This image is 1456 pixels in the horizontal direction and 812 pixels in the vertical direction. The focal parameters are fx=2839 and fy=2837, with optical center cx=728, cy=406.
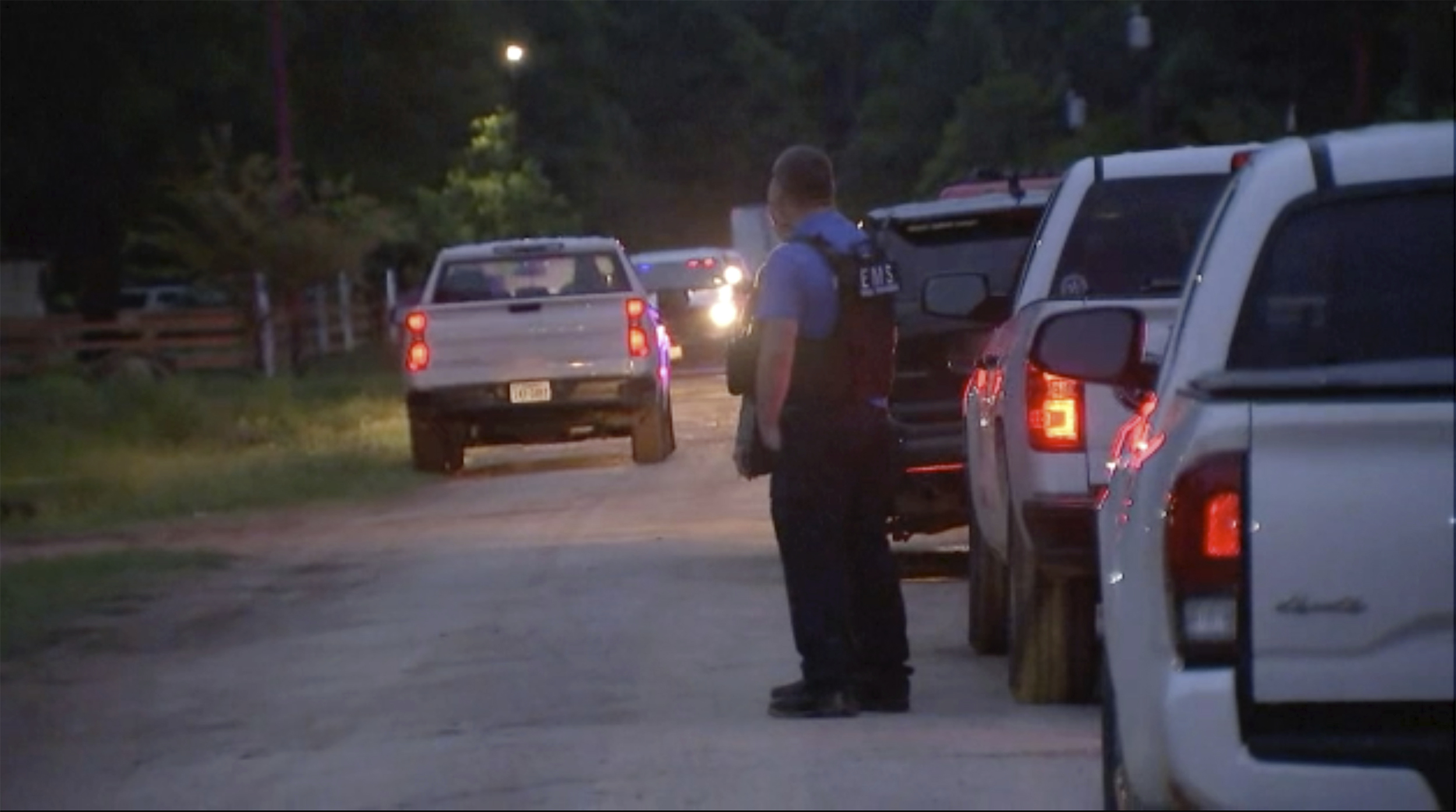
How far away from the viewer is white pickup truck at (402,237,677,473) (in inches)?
872

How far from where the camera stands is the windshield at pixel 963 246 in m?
13.3

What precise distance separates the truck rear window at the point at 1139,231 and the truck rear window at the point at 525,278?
12.6m

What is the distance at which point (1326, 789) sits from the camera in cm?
555

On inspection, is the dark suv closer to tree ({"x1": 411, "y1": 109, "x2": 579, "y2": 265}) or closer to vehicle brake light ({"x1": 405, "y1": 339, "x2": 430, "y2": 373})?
vehicle brake light ({"x1": 405, "y1": 339, "x2": 430, "y2": 373})

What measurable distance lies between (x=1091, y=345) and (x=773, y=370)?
6.17 ft

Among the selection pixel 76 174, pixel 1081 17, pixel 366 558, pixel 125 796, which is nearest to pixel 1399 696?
pixel 125 796

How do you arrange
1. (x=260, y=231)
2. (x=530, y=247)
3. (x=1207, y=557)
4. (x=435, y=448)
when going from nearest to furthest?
(x=1207, y=557)
(x=530, y=247)
(x=435, y=448)
(x=260, y=231)

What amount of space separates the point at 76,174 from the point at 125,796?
37204 millimetres

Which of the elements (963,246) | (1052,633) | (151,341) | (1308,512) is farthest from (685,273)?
(1308,512)

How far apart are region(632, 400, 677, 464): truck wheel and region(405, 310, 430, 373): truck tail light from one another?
5.79ft

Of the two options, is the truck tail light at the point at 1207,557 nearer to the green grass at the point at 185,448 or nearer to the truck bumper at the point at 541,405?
the green grass at the point at 185,448

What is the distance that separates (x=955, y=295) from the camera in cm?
1136

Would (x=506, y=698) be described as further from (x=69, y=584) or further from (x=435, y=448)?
(x=435, y=448)

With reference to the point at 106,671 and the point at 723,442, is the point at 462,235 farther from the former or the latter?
the point at 106,671
